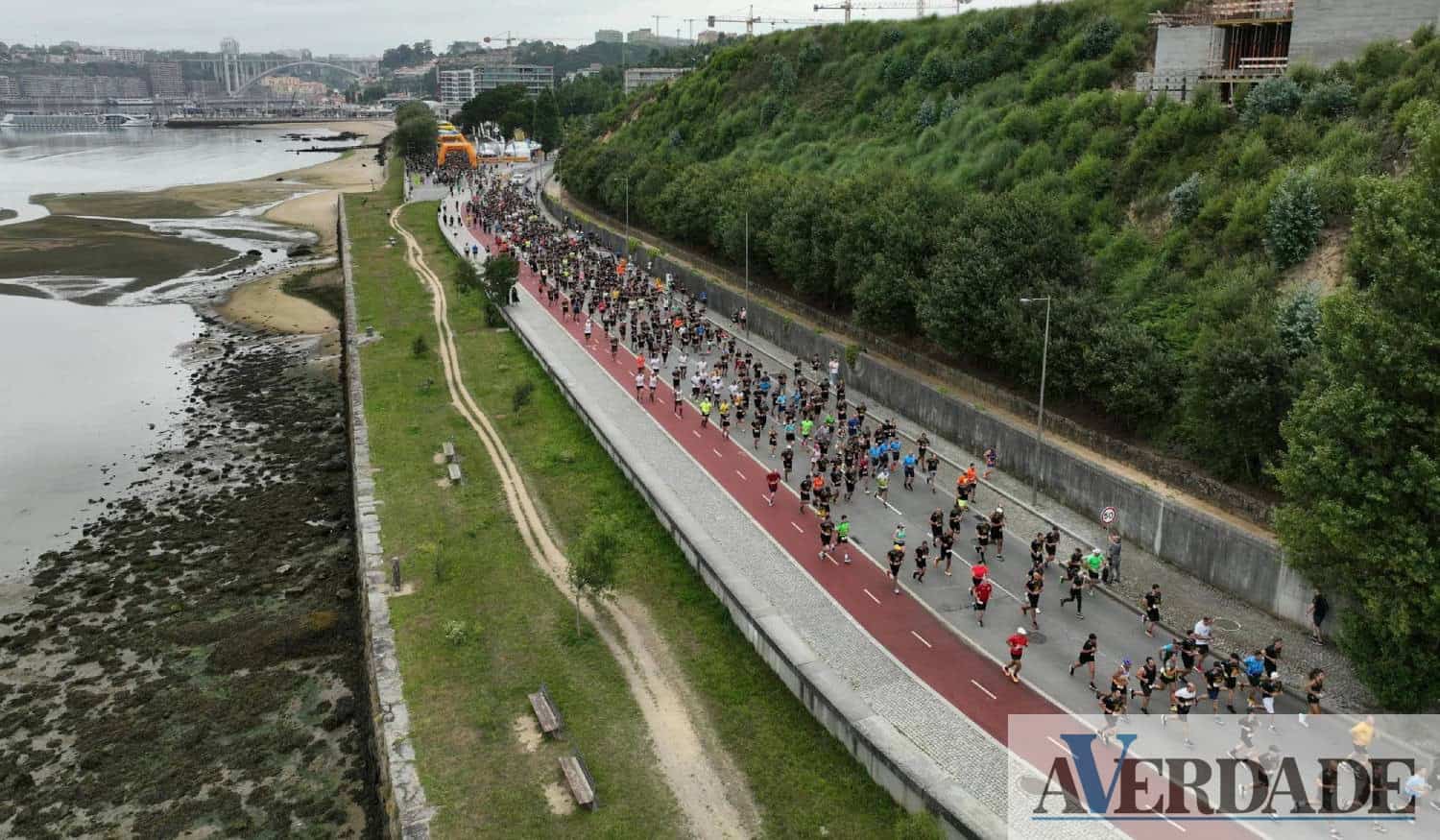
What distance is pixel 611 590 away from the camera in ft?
79.2

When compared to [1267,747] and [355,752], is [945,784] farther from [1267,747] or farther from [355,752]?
[355,752]

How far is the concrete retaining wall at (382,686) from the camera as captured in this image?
17.0 metres

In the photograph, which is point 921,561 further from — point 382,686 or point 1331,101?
point 1331,101

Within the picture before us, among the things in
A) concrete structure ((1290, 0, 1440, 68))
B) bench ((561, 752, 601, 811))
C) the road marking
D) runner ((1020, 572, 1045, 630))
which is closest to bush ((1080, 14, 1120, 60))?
concrete structure ((1290, 0, 1440, 68))

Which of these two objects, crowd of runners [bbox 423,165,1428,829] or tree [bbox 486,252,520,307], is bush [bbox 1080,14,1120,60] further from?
tree [bbox 486,252,520,307]

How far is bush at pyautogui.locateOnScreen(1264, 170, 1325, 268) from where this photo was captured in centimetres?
2989

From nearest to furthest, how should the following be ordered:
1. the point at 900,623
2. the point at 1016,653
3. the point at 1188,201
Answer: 1. the point at 1016,653
2. the point at 900,623
3. the point at 1188,201

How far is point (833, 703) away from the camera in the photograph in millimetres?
18609

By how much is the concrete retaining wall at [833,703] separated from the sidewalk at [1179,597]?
5.96 meters

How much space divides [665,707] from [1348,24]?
3580 centimetres

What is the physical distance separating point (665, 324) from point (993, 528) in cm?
2419

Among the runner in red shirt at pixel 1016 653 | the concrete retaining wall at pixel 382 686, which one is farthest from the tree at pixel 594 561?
the runner in red shirt at pixel 1016 653

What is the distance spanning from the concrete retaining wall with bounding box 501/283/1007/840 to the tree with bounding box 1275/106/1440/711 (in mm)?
7275

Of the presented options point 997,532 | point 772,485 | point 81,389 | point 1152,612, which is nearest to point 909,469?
point 772,485
